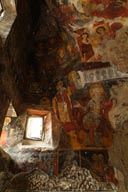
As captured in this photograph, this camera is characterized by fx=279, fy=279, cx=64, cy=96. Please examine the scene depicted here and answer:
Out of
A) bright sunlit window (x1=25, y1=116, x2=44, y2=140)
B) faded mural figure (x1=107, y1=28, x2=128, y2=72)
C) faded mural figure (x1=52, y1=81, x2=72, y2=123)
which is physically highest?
faded mural figure (x1=107, y1=28, x2=128, y2=72)

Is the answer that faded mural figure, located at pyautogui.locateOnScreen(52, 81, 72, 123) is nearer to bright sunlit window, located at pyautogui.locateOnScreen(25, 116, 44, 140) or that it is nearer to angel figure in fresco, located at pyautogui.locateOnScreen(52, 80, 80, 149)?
angel figure in fresco, located at pyautogui.locateOnScreen(52, 80, 80, 149)

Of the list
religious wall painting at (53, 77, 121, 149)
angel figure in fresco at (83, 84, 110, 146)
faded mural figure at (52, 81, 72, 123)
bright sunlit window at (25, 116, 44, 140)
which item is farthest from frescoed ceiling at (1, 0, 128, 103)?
bright sunlit window at (25, 116, 44, 140)

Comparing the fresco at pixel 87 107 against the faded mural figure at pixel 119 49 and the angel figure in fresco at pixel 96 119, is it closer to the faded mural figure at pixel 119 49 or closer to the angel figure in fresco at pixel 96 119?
the angel figure in fresco at pixel 96 119

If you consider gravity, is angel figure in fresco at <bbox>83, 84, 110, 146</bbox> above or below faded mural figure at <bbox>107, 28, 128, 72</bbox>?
below

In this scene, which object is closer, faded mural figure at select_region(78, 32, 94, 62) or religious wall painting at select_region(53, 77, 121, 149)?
religious wall painting at select_region(53, 77, 121, 149)

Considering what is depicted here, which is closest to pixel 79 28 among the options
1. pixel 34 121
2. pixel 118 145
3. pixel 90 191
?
pixel 34 121

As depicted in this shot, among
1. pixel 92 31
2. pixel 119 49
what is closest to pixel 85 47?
pixel 92 31

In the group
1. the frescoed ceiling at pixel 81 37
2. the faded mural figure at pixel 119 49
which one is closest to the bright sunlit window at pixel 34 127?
the frescoed ceiling at pixel 81 37

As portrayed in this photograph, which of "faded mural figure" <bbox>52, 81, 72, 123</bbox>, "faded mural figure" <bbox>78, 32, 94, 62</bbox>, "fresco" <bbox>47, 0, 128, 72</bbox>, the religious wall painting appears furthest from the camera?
"faded mural figure" <bbox>78, 32, 94, 62</bbox>

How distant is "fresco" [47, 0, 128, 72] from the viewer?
771cm

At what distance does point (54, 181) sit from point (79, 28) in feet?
14.0

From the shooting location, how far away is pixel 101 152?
6820mm

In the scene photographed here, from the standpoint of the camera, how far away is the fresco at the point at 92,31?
7.71m

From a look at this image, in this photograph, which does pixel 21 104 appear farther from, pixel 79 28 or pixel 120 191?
pixel 120 191
